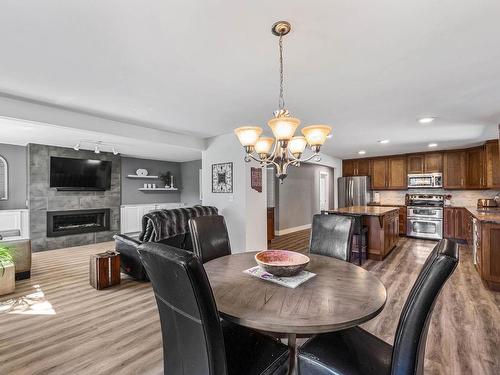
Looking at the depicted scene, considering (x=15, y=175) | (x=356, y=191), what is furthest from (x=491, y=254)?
(x=15, y=175)

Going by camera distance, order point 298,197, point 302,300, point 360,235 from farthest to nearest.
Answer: point 298,197, point 360,235, point 302,300

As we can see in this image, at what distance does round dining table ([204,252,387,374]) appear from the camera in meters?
1.12

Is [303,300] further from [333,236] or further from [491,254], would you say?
[491,254]

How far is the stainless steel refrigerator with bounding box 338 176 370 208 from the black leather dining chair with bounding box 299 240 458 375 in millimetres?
6303

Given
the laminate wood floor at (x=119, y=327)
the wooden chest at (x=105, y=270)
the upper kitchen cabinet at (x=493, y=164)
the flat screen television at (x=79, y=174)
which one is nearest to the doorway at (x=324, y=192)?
the upper kitchen cabinet at (x=493, y=164)

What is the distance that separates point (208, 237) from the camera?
7.74 ft

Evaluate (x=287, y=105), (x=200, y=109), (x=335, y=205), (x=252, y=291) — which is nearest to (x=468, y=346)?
(x=252, y=291)

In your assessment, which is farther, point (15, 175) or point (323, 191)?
point (323, 191)

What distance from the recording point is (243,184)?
4.47 m

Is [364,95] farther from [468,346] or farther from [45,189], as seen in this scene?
[45,189]

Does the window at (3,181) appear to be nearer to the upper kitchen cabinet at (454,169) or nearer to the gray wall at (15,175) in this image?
the gray wall at (15,175)

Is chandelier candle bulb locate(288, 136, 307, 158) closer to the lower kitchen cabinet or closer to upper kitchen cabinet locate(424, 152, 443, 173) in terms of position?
the lower kitchen cabinet

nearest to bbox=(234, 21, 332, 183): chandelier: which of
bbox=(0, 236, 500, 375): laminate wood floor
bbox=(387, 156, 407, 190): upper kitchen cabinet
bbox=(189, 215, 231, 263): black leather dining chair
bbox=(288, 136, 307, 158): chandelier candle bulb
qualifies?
bbox=(288, 136, 307, 158): chandelier candle bulb

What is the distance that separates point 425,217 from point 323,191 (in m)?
3.36
